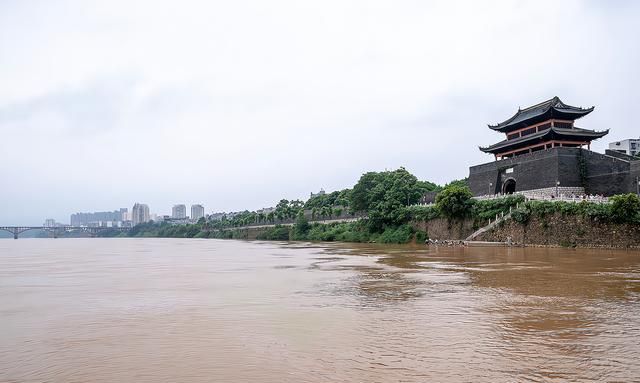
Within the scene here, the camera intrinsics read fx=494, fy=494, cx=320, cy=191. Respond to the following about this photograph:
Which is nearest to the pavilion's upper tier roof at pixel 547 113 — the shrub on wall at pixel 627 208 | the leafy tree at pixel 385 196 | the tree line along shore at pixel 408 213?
the tree line along shore at pixel 408 213

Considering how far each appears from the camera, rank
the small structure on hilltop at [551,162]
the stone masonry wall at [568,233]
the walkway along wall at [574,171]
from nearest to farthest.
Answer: the stone masonry wall at [568,233]
the walkway along wall at [574,171]
the small structure on hilltop at [551,162]

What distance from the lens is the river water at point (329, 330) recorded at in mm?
7316

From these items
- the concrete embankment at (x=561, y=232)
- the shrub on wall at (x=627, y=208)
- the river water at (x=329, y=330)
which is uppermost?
the shrub on wall at (x=627, y=208)

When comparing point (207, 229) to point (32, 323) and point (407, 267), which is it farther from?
point (32, 323)

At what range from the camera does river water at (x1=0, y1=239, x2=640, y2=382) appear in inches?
288

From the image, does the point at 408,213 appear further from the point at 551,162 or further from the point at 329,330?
the point at 329,330

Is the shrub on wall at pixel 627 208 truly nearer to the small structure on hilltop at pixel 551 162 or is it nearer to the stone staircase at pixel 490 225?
the small structure on hilltop at pixel 551 162

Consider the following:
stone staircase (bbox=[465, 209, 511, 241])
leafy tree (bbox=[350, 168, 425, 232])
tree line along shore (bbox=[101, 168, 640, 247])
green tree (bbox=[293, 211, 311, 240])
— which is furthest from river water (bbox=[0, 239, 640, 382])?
green tree (bbox=[293, 211, 311, 240])

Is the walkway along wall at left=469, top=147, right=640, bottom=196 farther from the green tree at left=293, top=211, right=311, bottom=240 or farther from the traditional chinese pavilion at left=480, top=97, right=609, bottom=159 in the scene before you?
the green tree at left=293, top=211, right=311, bottom=240

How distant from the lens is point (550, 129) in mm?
45094

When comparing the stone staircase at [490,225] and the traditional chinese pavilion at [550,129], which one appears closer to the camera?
the stone staircase at [490,225]

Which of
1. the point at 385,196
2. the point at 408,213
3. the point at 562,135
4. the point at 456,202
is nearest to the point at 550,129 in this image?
the point at 562,135

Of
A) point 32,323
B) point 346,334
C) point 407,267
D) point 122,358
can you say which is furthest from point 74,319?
point 407,267

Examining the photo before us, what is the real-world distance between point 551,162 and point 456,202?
9.00 m
